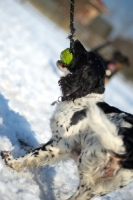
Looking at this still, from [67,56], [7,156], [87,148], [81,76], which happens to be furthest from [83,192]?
[67,56]

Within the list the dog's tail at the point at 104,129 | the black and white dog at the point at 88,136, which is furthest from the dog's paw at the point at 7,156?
the dog's tail at the point at 104,129

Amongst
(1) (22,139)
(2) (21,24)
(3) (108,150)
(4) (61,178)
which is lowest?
(3) (108,150)

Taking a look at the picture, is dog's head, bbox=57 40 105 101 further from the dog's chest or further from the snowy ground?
the snowy ground

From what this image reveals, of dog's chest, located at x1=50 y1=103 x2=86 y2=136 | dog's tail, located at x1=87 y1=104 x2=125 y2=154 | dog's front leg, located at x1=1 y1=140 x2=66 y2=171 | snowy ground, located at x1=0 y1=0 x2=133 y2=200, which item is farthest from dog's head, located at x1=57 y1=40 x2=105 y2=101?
snowy ground, located at x1=0 y1=0 x2=133 y2=200

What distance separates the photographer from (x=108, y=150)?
2.89 m

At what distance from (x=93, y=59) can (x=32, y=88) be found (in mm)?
3716

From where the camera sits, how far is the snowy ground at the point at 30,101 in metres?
3.72

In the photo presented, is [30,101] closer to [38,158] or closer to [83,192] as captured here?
[38,158]

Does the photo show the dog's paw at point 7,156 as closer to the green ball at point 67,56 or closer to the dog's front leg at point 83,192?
the dog's front leg at point 83,192

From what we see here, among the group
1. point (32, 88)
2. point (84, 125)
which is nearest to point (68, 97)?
point (84, 125)

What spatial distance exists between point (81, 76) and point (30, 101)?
2.98 metres

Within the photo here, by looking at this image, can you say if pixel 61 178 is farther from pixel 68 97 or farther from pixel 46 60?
pixel 46 60

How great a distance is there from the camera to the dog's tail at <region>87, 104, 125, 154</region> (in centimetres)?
266

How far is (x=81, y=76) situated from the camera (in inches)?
141
